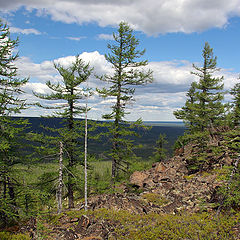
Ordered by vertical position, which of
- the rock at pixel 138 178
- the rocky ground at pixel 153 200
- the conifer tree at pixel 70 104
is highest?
the conifer tree at pixel 70 104

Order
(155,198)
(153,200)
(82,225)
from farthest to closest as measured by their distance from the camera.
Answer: (155,198), (153,200), (82,225)

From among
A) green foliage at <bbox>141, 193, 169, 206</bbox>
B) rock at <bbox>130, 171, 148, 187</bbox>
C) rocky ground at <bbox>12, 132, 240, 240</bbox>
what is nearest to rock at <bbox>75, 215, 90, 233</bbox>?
rocky ground at <bbox>12, 132, 240, 240</bbox>

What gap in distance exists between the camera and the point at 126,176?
1806 cm

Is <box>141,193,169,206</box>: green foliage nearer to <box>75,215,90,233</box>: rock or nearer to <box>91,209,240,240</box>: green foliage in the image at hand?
<box>91,209,240,240</box>: green foliage

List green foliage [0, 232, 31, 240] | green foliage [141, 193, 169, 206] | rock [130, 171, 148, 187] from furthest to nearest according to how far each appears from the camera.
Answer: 1. rock [130, 171, 148, 187]
2. green foliage [141, 193, 169, 206]
3. green foliage [0, 232, 31, 240]

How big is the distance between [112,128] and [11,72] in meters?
8.93

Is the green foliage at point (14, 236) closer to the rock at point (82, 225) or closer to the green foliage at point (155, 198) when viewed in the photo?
the rock at point (82, 225)

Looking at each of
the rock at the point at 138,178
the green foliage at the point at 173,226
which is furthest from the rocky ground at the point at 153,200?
the green foliage at the point at 173,226

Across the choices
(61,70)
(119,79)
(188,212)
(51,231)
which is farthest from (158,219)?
(61,70)

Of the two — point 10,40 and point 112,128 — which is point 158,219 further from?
point 10,40

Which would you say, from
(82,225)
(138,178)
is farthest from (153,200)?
(82,225)

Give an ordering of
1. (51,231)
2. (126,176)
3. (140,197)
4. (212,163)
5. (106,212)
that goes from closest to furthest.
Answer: (51,231) → (106,212) → (126,176) → (140,197) → (212,163)

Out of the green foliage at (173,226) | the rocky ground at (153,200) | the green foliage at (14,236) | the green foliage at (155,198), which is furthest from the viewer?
the green foliage at (155,198)

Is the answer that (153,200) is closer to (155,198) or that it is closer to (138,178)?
(155,198)
